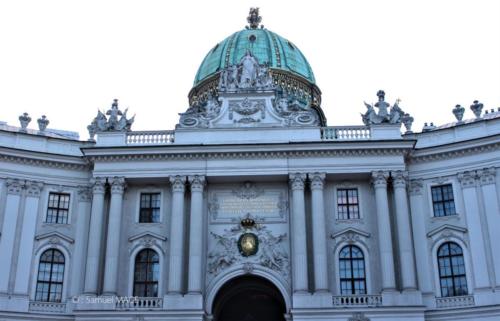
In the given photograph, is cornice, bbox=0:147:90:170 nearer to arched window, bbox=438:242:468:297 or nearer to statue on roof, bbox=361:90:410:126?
statue on roof, bbox=361:90:410:126

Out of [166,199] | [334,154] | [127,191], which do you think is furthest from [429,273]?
[127,191]

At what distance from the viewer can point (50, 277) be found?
110 feet

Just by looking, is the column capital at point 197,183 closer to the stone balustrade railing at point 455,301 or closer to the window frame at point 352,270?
the window frame at point 352,270

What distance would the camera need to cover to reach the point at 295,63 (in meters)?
47.7

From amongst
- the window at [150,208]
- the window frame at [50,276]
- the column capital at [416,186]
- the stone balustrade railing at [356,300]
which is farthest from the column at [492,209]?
the window frame at [50,276]

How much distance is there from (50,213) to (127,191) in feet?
14.2

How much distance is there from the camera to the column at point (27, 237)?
1286 inches

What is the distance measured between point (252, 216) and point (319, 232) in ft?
12.5

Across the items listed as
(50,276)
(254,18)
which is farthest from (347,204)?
(254,18)

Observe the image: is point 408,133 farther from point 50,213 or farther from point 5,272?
point 5,272

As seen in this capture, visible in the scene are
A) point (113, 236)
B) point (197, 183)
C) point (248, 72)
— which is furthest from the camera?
point (248, 72)

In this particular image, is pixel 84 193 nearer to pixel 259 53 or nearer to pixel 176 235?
pixel 176 235

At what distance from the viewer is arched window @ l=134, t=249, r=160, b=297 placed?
3291 cm

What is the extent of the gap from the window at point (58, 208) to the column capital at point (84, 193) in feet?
2.49
